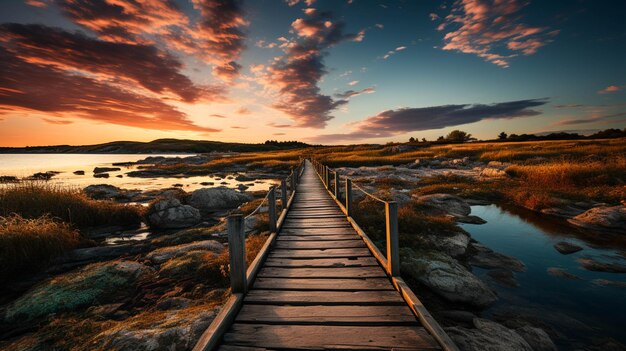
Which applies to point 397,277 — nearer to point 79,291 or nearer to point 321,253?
point 321,253

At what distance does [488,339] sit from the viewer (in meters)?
4.23

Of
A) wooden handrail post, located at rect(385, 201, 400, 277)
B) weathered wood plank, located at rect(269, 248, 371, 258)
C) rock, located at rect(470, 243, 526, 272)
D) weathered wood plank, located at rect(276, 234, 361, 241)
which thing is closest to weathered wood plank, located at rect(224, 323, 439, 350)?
wooden handrail post, located at rect(385, 201, 400, 277)

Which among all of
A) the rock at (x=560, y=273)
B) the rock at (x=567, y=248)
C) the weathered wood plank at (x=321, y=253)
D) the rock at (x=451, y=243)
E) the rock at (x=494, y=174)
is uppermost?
the weathered wood plank at (x=321, y=253)

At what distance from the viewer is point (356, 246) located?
272 inches

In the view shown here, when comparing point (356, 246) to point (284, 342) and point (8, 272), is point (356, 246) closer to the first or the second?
point (284, 342)

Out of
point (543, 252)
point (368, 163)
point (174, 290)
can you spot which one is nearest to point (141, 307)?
point (174, 290)

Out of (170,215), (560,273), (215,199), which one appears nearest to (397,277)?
(560,273)

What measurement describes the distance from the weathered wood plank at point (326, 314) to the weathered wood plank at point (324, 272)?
3.45 ft

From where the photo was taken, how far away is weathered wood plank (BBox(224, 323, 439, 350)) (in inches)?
133

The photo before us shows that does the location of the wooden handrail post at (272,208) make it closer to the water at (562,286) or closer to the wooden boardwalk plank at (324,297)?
the wooden boardwalk plank at (324,297)

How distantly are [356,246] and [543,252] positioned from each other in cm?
721

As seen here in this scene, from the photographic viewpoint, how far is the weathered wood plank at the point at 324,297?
4344mm

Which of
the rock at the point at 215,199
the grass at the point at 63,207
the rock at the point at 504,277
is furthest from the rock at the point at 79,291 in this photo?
the rock at the point at 504,277

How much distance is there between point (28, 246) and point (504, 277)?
45.4 ft
